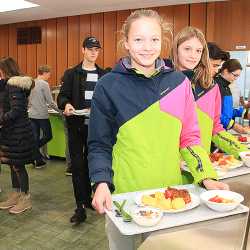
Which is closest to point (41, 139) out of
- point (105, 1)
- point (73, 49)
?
point (105, 1)

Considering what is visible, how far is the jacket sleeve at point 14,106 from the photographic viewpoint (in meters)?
3.44

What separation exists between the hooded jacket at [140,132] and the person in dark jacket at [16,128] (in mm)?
2120

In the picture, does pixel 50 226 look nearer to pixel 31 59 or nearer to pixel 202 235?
pixel 202 235

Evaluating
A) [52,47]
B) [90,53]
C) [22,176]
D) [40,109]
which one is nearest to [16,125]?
[22,176]

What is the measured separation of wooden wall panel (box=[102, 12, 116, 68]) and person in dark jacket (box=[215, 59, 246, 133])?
506 cm

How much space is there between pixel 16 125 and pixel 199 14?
4.90 m

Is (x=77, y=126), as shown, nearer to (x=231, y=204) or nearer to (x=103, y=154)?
(x=103, y=154)

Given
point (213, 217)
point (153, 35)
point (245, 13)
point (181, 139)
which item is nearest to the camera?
point (213, 217)

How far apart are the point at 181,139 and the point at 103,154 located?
36cm

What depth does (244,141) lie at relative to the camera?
2.83 meters

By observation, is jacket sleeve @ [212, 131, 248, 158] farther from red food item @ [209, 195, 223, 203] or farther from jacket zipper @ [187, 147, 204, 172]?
red food item @ [209, 195, 223, 203]

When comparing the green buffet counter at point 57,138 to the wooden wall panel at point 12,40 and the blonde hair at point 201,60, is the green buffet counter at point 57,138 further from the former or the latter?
the wooden wall panel at point 12,40

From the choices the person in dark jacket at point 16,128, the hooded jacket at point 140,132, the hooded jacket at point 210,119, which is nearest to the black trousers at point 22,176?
the person in dark jacket at point 16,128

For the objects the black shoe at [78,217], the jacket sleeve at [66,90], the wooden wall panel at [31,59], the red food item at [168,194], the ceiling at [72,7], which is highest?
the ceiling at [72,7]
